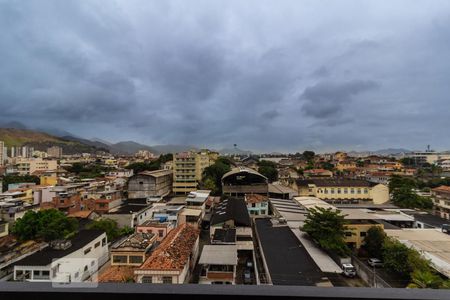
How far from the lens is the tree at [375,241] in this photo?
691 cm

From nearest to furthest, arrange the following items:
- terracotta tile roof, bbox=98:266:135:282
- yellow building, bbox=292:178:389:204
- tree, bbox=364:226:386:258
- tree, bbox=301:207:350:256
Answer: terracotta tile roof, bbox=98:266:135:282
tree, bbox=301:207:350:256
tree, bbox=364:226:386:258
yellow building, bbox=292:178:389:204

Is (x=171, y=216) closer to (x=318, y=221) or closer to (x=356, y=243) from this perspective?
(x=318, y=221)

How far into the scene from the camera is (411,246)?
6004mm

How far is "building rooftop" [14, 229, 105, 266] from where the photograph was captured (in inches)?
203

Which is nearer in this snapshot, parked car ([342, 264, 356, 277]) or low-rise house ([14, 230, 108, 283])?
A: low-rise house ([14, 230, 108, 283])

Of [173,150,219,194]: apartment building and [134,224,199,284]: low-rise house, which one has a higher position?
[173,150,219,194]: apartment building

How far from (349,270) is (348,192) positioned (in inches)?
360

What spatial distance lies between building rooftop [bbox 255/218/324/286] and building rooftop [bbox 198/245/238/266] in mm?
724

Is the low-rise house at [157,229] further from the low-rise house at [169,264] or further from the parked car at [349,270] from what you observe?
the parked car at [349,270]

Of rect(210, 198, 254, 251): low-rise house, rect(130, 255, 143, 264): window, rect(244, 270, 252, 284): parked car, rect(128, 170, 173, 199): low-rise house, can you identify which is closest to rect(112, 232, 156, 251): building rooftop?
rect(130, 255, 143, 264): window

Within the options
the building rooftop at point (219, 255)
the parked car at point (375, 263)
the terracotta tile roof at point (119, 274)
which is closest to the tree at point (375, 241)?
the parked car at point (375, 263)

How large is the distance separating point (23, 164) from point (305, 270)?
2518 centimetres

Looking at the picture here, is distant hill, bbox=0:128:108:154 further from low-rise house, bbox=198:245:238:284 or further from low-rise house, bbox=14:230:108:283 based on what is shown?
low-rise house, bbox=198:245:238:284

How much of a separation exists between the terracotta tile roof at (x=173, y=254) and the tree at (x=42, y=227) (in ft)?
11.3
